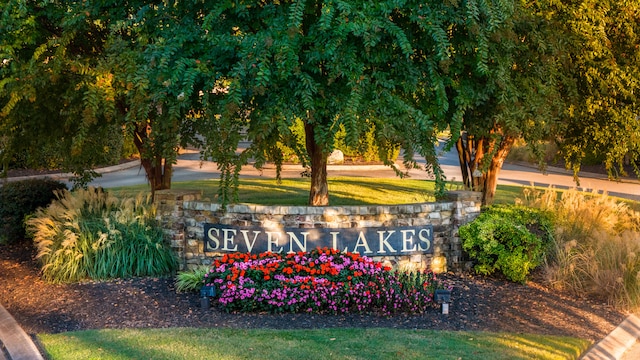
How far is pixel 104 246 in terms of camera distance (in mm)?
9812

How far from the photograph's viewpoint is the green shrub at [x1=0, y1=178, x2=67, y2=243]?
12.4m

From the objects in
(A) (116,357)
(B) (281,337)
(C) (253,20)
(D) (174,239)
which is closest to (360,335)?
(B) (281,337)

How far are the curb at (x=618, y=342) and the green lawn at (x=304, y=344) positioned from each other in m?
0.12

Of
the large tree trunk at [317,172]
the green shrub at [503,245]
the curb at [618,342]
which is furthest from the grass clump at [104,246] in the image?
the curb at [618,342]

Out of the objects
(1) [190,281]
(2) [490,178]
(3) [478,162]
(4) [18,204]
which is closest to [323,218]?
(1) [190,281]

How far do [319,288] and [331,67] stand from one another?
8.36 ft

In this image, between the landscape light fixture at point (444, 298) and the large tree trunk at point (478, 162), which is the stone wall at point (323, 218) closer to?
the landscape light fixture at point (444, 298)

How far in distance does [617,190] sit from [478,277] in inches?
540

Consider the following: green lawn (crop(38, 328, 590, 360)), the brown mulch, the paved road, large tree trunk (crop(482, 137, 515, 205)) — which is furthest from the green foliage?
the paved road

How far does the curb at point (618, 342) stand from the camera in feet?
23.5

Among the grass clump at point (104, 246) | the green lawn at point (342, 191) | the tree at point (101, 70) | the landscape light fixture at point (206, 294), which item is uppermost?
the tree at point (101, 70)

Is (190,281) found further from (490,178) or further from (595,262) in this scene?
(490,178)

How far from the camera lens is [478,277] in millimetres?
9852

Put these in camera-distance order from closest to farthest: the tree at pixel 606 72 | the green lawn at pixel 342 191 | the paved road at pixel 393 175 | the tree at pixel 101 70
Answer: the tree at pixel 101 70 < the tree at pixel 606 72 < the green lawn at pixel 342 191 < the paved road at pixel 393 175
